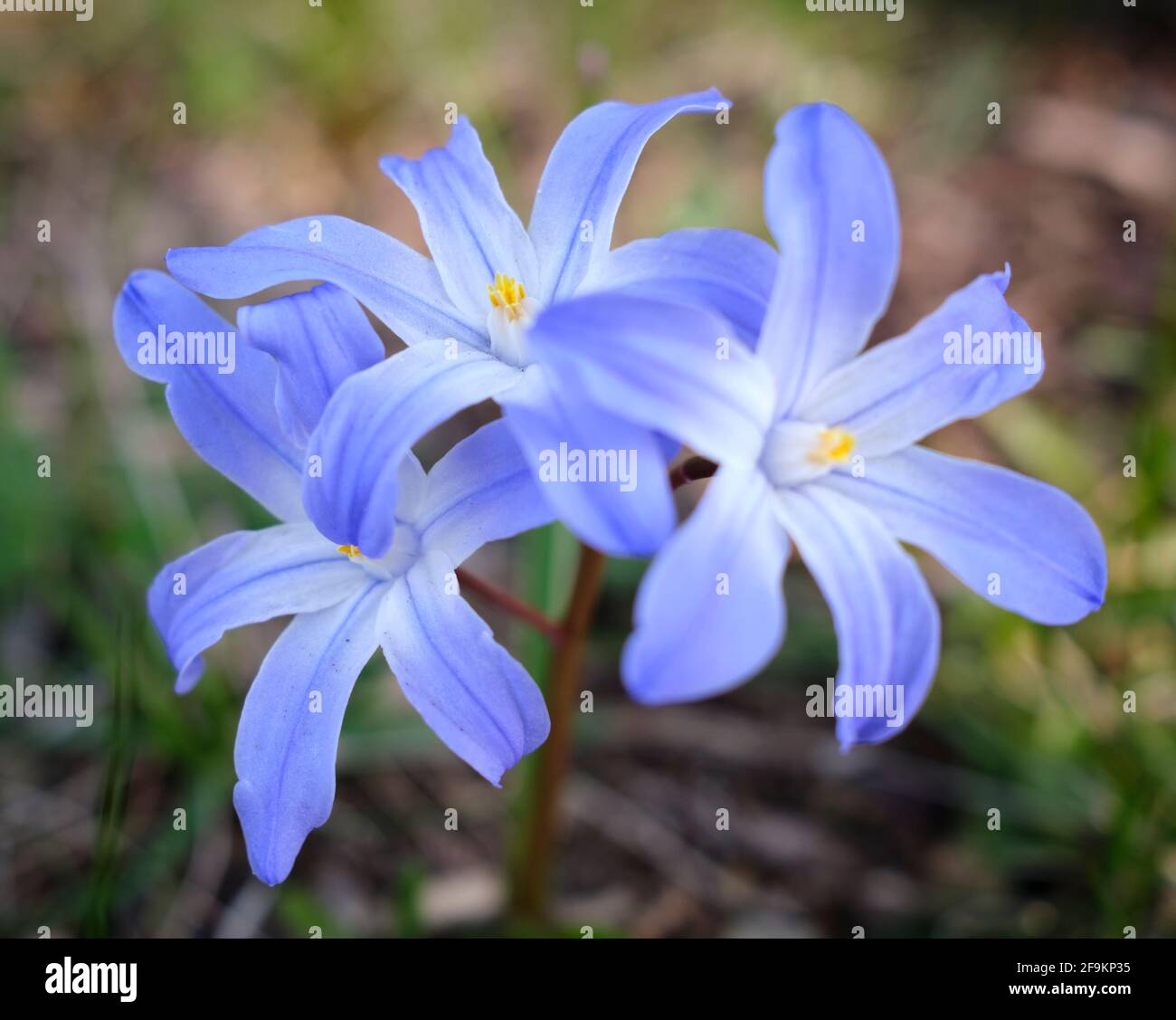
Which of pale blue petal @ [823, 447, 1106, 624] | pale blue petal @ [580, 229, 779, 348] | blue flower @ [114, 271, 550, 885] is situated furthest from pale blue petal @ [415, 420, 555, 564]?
pale blue petal @ [823, 447, 1106, 624]

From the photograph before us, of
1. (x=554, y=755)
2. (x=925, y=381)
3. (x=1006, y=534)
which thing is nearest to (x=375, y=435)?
(x=925, y=381)

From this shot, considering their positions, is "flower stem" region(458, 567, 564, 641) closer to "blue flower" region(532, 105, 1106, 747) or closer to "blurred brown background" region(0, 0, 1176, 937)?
"blurred brown background" region(0, 0, 1176, 937)

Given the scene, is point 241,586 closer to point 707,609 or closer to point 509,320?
point 509,320

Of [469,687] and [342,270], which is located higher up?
[342,270]

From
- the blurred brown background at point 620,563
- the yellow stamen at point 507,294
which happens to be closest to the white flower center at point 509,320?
the yellow stamen at point 507,294
